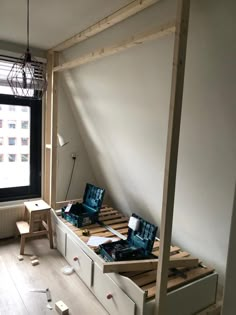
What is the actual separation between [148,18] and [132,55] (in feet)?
0.96

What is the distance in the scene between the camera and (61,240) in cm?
298

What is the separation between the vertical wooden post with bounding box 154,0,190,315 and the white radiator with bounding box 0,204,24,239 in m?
2.23

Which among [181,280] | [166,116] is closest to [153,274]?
[181,280]

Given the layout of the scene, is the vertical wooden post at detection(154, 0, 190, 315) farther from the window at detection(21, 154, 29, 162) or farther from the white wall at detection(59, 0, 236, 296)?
the window at detection(21, 154, 29, 162)

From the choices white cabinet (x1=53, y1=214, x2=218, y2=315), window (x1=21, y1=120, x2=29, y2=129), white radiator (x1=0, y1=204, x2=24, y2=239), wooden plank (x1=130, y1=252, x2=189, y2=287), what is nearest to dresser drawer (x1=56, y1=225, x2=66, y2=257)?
white cabinet (x1=53, y1=214, x2=218, y2=315)

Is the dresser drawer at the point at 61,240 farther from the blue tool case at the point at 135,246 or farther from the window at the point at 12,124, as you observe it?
the window at the point at 12,124

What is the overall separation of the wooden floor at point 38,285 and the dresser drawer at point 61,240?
0.26ft

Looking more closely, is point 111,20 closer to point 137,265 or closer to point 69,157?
point 137,265

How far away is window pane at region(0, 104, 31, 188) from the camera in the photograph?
10.9 ft

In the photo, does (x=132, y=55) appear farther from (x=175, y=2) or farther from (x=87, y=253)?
(x=87, y=253)

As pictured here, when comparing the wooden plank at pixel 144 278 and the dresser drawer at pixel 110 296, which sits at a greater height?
the wooden plank at pixel 144 278

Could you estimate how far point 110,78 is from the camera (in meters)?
2.36

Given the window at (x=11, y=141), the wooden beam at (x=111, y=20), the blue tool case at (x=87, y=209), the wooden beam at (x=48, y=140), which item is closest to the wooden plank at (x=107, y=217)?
the blue tool case at (x=87, y=209)

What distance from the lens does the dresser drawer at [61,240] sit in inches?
114
